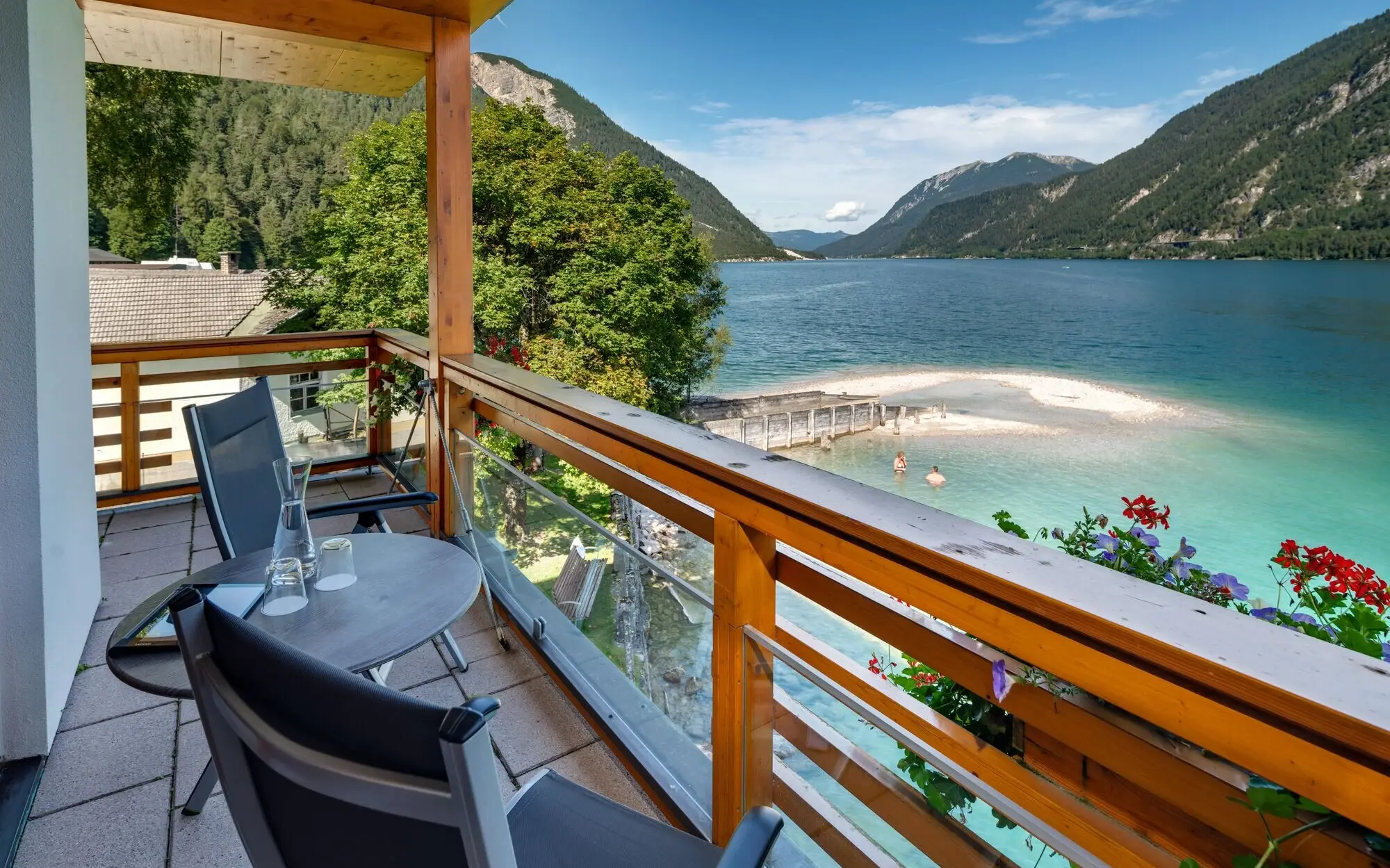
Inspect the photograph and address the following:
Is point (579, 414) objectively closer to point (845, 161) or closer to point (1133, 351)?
point (1133, 351)

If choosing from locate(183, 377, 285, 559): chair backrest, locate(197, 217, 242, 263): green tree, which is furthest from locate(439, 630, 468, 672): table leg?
locate(197, 217, 242, 263): green tree

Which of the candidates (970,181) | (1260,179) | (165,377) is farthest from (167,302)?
Result: (1260,179)

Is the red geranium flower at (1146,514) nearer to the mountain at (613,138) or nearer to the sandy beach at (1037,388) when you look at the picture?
the mountain at (613,138)

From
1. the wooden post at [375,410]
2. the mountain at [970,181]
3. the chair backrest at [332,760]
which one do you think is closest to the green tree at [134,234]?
the wooden post at [375,410]

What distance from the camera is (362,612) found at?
5.07 feet

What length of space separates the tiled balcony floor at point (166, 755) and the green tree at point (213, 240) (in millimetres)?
25618

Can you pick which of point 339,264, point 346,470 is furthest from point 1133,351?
point 346,470

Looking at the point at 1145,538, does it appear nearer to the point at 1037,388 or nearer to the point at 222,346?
the point at 222,346

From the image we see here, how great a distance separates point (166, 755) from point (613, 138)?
106 feet

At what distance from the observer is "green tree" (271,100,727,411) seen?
1711 cm

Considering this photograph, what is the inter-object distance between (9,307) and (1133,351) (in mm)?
50800

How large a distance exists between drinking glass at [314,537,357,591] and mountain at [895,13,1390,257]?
5357 centimetres

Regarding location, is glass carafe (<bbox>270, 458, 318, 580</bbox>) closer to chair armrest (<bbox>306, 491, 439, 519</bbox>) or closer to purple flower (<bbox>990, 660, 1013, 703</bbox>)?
chair armrest (<bbox>306, 491, 439, 519</bbox>)

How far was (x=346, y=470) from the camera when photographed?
495 centimetres
